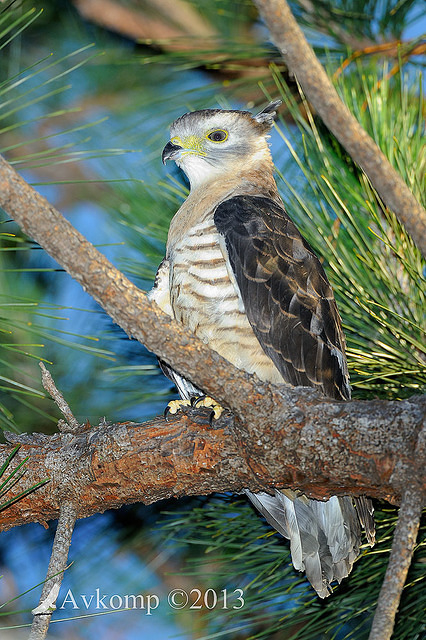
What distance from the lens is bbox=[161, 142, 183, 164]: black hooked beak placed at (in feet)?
10.6

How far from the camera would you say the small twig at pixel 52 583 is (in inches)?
65.0

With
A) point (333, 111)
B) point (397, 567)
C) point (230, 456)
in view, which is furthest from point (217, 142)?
point (397, 567)

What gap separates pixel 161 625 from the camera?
10.8 feet

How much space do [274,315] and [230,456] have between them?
0.60 m

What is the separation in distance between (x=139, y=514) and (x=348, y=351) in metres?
1.35

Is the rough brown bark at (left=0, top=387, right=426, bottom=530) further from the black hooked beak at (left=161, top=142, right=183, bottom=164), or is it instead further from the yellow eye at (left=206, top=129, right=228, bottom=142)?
the yellow eye at (left=206, top=129, right=228, bottom=142)

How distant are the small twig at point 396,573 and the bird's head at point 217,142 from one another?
219 centimetres

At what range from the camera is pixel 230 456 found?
2232mm

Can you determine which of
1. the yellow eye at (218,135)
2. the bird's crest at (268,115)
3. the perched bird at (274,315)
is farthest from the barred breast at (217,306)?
the bird's crest at (268,115)

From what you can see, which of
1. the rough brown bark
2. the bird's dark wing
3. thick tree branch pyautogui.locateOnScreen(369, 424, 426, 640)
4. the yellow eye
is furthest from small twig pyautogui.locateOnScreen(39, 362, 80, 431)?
the yellow eye

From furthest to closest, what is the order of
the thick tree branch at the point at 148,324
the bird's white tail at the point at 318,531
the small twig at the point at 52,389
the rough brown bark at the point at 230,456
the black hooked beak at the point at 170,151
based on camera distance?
the black hooked beak at the point at 170,151
the bird's white tail at the point at 318,531
the small twig at the point at 52,389
the rough brown bark at the point at 230,456
the thick tree branch at the point at 148,324

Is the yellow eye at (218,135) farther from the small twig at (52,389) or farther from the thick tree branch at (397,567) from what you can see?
the thick tree branch at (397,567)

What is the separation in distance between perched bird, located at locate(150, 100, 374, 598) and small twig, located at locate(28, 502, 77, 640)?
946 millimetres

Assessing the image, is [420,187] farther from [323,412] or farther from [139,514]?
[139,514]
